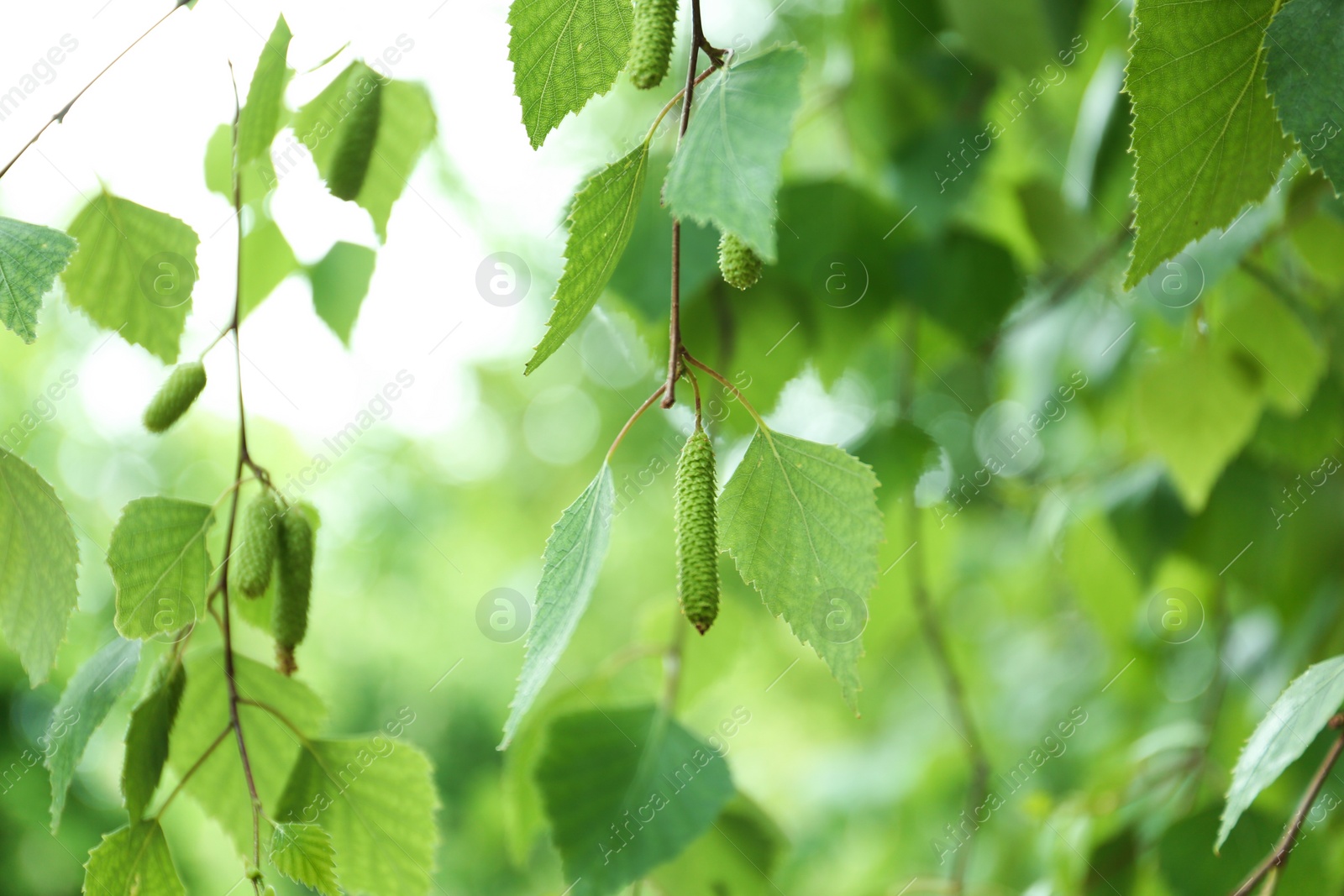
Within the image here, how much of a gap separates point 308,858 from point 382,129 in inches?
12.8

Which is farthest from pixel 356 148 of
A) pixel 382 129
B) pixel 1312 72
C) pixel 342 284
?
pixel 1312 72

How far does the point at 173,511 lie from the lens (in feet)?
1.35

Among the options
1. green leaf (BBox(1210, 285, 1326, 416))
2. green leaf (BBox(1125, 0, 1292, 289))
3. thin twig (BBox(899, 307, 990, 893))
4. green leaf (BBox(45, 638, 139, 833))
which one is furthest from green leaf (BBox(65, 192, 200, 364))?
green leaf (BBox(1210, 285, 1326, 416))

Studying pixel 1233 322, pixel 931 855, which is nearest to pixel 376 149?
pixel 1233 322

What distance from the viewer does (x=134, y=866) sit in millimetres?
381

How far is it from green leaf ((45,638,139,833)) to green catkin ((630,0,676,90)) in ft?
1.00

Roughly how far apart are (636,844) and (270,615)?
23cm

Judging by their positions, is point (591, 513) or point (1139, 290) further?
point (1139, 290)

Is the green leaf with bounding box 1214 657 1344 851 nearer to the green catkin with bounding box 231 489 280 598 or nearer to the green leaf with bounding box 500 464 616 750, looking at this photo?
the green leaf with bounding box 500 464 616 750

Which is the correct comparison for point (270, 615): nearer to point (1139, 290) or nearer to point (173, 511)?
point (173, 511)

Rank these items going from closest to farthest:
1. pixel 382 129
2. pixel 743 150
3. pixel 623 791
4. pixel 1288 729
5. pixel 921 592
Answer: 1. pixel 743 150
2. pixel 1288 729
3. pixel 382 129
4. pixel 623 791
5. pixel 921 592

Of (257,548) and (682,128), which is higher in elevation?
(682,128)

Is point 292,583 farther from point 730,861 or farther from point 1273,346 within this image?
point 1273,346

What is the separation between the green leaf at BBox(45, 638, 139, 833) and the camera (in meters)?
0.39
